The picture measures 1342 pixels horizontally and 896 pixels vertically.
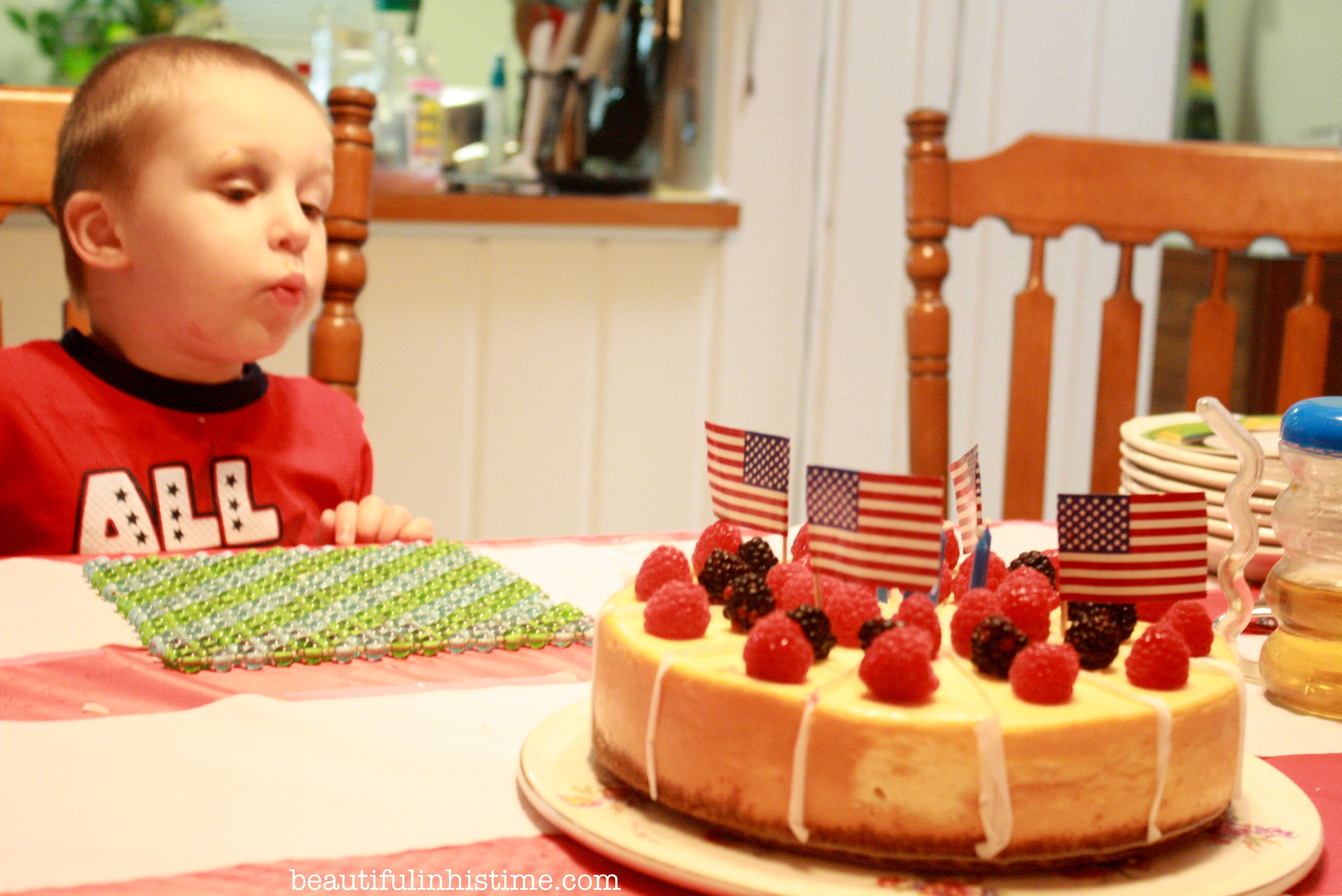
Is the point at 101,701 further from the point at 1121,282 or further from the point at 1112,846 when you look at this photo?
the point at 1121,282

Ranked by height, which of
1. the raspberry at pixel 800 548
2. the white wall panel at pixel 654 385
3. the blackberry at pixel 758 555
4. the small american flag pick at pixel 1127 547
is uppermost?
the small american flag pick at pixel 1127 547

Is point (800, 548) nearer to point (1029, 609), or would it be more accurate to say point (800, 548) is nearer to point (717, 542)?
point (717, 542)

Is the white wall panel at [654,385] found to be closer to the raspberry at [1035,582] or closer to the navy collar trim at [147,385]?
the navy collar trim at [147,385]

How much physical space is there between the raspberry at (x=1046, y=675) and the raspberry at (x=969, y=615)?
0.16 ft

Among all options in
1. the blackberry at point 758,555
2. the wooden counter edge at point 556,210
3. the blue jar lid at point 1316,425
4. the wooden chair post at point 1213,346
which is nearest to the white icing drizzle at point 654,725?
the blackberry at point 758,555

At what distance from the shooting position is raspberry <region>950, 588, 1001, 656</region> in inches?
21.9

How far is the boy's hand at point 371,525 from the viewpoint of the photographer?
1.14 m

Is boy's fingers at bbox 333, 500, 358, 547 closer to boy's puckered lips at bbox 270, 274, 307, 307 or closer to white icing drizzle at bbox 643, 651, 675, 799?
boy's puckered lips at bbox 270, 274, 307, 307

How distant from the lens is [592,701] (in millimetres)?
574

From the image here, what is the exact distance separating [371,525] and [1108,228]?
928 millimetres

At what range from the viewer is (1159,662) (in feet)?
1.70

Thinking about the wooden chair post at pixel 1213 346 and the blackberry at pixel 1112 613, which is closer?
the blackberry at pixel 1112 613

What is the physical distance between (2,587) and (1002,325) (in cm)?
214

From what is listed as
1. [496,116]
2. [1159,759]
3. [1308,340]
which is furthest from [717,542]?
[496,116]
